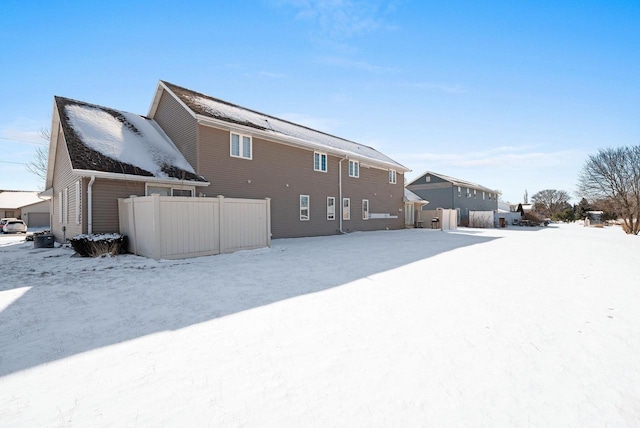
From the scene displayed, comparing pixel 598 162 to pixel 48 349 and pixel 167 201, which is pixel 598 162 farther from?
pixel 48 349

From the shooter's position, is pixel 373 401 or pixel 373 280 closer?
pixel 373 401

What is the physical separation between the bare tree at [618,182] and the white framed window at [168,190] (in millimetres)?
33962

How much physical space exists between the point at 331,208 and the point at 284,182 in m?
4.03

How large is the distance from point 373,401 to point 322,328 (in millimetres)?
1578

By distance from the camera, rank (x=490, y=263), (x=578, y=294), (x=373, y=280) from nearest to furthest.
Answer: (x=578, y=294), (x=373, y=280), (x=490, y=263)

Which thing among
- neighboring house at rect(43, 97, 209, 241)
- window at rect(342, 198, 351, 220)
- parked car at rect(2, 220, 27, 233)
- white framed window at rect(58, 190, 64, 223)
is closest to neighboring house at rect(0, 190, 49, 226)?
parked car at rect(2, 220, 27, 233)

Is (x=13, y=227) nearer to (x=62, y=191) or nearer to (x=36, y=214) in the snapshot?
(x=36, y=214)

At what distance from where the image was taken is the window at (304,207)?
698 inches

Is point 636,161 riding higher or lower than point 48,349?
higher

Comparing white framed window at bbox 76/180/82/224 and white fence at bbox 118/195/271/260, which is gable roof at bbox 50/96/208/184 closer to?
white framed window at bbox 76/180/82/224

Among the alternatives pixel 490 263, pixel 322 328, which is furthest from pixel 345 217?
pixel 322 328

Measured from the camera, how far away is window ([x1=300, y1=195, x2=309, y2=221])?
58.2 feet

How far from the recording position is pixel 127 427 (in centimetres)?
216

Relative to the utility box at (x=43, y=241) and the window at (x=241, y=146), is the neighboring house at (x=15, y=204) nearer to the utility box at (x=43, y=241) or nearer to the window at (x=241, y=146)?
the utility box at (x=43, y=241)
